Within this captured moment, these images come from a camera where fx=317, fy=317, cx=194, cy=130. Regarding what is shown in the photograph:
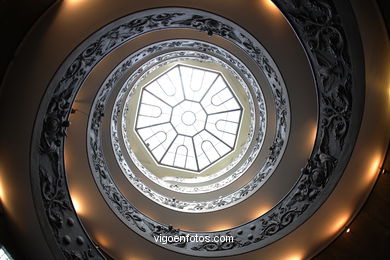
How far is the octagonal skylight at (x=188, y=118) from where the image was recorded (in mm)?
14648

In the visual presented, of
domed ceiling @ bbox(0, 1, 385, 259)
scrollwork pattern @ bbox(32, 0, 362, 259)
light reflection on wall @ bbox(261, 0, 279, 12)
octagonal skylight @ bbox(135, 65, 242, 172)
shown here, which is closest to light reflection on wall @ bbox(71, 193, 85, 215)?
domed ceiling @ bbox(0, 1, 385, 259)

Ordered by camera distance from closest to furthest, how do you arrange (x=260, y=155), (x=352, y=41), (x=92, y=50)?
(x=352, y=41)
(x=92, y=50)
(x=260, y=155)

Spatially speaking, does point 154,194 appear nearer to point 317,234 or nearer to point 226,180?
point 226,180

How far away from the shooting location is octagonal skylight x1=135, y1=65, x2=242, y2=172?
14.6 metres

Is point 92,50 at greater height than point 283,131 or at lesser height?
greater

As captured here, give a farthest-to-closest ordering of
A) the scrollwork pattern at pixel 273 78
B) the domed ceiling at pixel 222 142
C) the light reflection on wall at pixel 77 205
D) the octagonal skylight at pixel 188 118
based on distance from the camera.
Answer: the octagonal skylight at pixel 188 118
the light reflection on wall at pixel 77 205
the domed ceiling at pixel 222 142
the scrollwork pattern at pixel 273 78

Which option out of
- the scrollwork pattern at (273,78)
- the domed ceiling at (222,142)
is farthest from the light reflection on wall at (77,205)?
the scrollwork pattern at (273,78)

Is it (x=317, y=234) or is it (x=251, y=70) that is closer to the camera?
(x=317, y=234)

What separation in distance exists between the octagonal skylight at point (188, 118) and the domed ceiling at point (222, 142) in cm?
12

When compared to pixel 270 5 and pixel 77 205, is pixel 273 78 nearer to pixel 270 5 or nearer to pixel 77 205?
pixel 270 5

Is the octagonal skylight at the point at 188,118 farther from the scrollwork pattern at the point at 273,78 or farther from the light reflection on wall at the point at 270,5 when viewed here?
the light reflection on wall at the point at 270,5

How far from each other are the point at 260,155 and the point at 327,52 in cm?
521

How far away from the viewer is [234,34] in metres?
8.52

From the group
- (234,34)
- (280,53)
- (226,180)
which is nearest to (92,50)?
(234,34)
